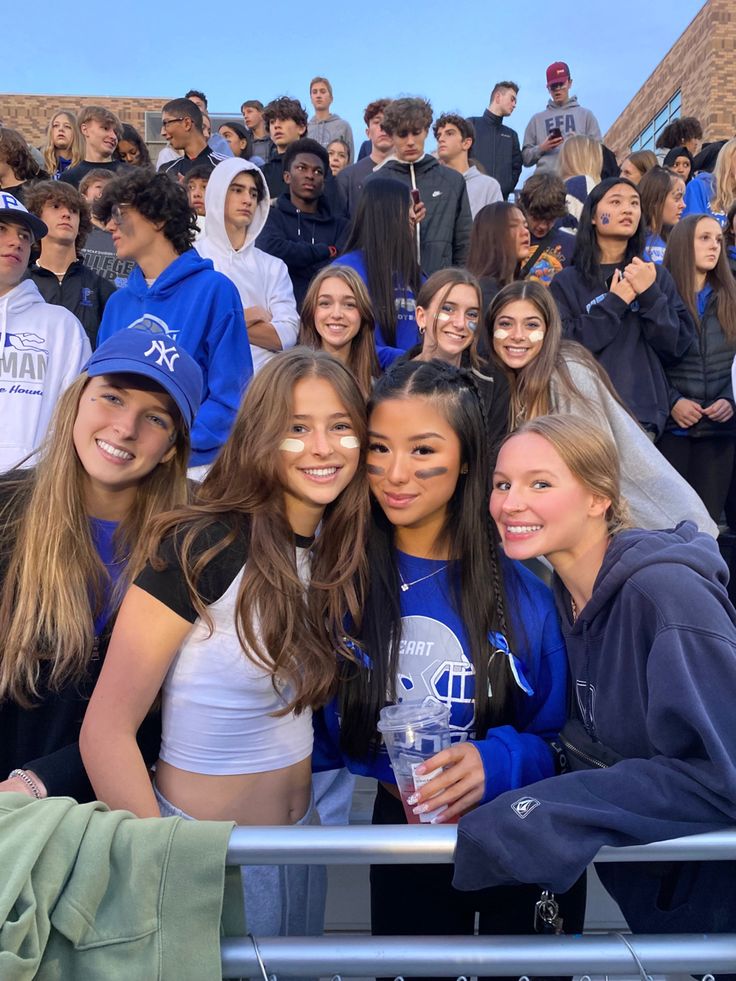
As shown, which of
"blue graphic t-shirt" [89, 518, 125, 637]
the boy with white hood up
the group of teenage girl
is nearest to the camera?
the group of teenage girl

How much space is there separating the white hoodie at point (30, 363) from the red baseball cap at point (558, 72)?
6.82m

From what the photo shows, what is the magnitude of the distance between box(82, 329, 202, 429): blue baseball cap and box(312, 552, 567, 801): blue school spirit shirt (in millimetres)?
725

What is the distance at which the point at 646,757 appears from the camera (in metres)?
1.78

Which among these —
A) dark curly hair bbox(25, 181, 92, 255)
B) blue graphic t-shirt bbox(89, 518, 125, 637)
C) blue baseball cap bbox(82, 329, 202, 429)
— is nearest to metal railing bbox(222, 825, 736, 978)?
blue graphic t-shirt bbox(89, 518, 125, 637)

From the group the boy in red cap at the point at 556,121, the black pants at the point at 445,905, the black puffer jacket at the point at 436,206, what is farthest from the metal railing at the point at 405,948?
the boy in red cap at the point at 556,121

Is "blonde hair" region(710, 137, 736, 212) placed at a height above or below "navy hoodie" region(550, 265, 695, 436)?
above

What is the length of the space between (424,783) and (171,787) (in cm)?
56

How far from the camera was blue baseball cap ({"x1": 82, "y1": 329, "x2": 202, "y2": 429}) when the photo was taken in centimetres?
222

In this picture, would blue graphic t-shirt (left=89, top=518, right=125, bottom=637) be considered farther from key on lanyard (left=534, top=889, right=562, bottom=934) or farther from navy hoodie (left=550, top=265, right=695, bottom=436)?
navy hoodie (left=550, top=265, right=695, bottom=436)

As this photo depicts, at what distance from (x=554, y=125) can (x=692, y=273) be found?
4908 mm

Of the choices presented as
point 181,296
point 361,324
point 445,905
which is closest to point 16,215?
point 181,296

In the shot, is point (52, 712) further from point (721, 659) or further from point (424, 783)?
point (721, 659)

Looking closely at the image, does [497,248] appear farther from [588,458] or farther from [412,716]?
[412,716]

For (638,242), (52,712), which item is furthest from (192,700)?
(638,242)
